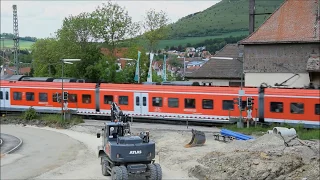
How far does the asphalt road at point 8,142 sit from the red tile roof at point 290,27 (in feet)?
54.3

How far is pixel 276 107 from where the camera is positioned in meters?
30.6

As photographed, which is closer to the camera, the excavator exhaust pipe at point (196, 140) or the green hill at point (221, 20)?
the green hill at point (221, 20)

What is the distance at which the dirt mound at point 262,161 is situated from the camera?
19.7m

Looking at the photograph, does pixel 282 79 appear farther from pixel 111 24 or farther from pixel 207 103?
pixel 111 24

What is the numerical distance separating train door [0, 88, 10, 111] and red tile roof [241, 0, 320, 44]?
2037 cm

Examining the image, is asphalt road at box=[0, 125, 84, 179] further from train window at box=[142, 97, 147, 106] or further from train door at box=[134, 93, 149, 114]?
train window at box=[142, 97, 147, 106]

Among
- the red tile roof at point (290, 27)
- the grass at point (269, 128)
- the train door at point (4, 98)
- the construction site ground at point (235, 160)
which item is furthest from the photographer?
the train door at point (4, 98)

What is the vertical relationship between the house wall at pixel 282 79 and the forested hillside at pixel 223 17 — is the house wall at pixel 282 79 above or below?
below

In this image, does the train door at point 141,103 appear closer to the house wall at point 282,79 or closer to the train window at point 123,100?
the train window at point 123,100

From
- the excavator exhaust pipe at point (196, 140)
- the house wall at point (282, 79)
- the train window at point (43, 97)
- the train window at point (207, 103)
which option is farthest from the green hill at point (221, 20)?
the train window at point (43, 97)

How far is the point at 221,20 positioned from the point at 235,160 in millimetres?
9099

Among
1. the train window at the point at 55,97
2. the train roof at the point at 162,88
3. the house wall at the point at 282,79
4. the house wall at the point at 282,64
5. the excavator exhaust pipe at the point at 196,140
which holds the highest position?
the house wall at the point at 282,64

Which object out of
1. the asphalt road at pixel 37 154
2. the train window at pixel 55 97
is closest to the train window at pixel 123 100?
the train window at pixel 55 97

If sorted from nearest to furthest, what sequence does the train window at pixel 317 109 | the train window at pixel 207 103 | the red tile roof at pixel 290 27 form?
the red tile roof at pixel 290 27
the train window at pixel 317 109
the train window at pixel 207 103
